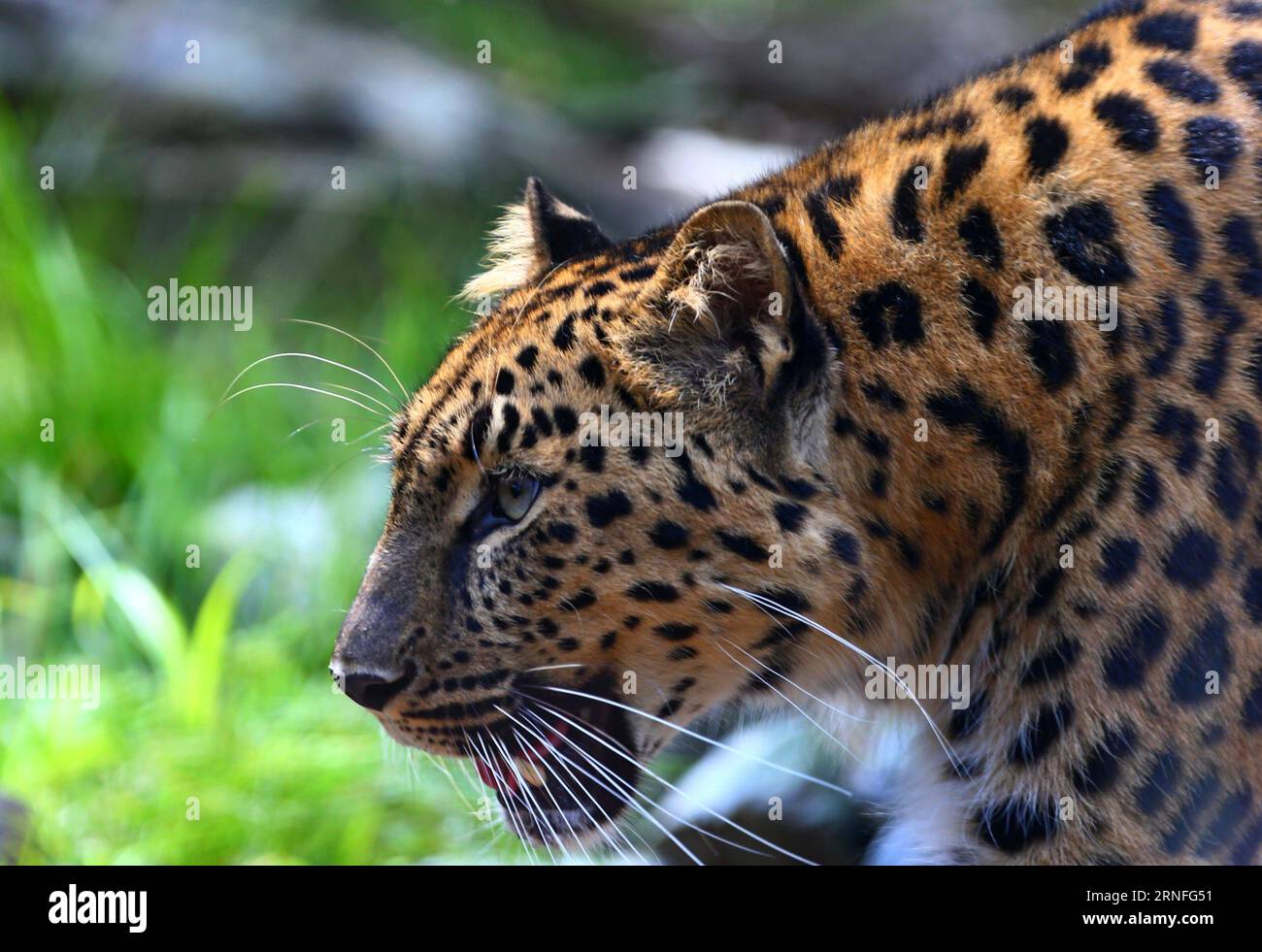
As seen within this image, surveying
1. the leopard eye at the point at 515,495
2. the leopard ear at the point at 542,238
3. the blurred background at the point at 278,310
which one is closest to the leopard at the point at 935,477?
the leopard eye at the point at 515,495

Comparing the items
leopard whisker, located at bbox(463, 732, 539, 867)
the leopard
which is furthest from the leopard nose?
leopard whisker, located at bbox(463, 732, 539, 867)

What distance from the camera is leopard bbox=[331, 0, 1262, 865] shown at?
3.65 meters

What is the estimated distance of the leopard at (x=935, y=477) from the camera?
12.0 feet

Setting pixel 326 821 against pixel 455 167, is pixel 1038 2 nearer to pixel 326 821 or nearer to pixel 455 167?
pixel 455 167

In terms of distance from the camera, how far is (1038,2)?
11.4 m

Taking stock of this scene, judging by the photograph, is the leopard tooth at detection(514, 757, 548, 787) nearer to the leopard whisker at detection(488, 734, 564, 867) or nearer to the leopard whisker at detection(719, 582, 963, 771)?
the leopard whisker at detection(488, 734, 564, 867)

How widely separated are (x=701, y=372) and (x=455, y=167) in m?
6.99

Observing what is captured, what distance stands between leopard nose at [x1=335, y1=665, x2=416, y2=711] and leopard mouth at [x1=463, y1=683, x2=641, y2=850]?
268mm

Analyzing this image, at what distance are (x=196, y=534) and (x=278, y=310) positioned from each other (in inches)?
102

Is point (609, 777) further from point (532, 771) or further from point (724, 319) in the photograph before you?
point (724, 319)

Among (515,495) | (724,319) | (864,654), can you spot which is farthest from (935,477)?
(515,495)

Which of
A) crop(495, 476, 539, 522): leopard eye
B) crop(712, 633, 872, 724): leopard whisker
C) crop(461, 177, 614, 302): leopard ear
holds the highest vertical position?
crop(461, 177, 614, 302): leopard ear

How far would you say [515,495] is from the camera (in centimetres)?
401
